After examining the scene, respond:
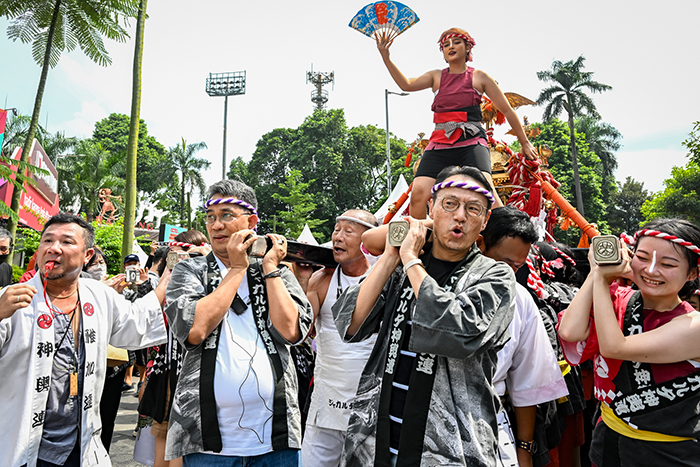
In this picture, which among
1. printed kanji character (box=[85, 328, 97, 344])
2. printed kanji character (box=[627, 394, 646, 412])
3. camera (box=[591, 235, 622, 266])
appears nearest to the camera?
camera (box=[591, 235, 622, 266])

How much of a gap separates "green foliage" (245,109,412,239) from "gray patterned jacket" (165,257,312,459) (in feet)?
105

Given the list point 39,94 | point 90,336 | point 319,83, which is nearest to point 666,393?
point 90,336

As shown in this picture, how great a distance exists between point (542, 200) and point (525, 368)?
3962mm

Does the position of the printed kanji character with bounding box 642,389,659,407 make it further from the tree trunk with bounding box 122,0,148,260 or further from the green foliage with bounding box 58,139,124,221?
the green foliage with bounding box 58,139,124,221

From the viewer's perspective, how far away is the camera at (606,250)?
2148 millimetres

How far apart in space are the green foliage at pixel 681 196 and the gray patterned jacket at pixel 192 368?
84.5ft

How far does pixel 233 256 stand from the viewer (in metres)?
2.51

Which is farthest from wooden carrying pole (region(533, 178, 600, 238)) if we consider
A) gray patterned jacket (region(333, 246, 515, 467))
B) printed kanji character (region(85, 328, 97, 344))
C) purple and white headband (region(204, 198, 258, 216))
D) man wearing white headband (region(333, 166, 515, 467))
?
printed kanji character (region(85, 328, 97, 344))

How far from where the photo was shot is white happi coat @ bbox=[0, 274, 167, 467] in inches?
94.1

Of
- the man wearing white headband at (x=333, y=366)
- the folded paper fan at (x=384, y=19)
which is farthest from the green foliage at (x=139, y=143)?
the man wearing white headband at (x=333, y=366)

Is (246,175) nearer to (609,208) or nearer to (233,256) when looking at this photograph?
(609,208)

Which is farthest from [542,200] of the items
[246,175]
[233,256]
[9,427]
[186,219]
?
[186,219]

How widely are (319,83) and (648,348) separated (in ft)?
211

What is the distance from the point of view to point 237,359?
96.5 inches
